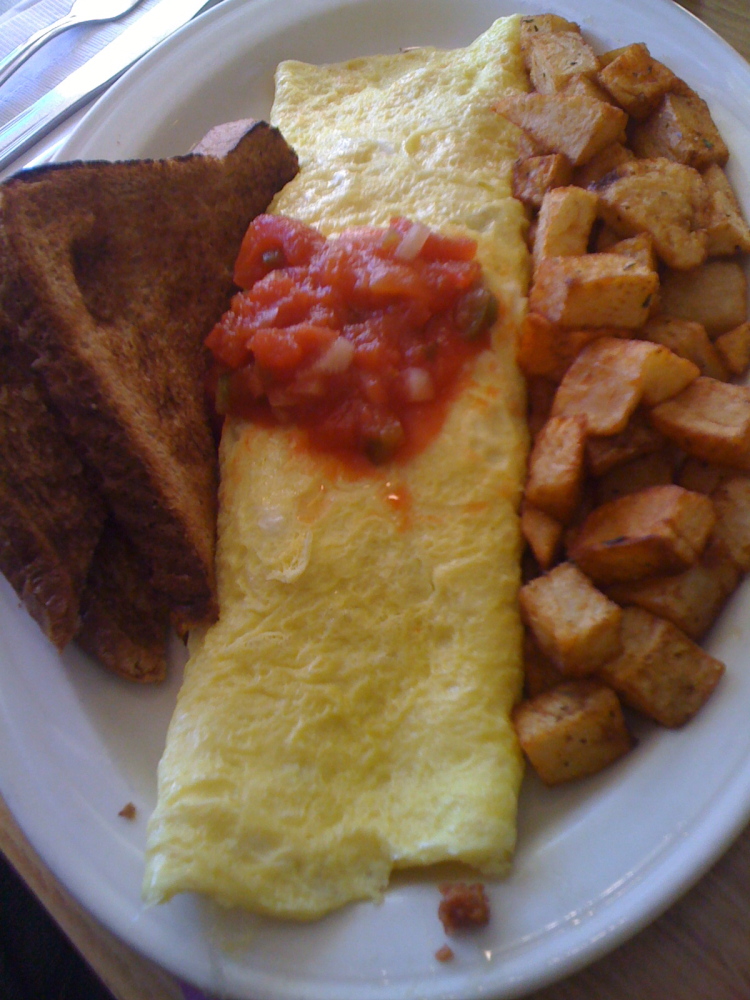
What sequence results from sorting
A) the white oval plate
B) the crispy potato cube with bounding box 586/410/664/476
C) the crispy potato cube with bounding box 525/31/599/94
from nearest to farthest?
the white oval plate → the crispy potato cube with bounding box 586/410/664/476 → the crispy potato cube with bounding box 525/31/599/94

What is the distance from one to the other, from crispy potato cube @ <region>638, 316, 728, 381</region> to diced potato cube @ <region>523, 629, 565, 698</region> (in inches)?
32.2

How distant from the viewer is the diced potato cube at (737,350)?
1758 millimetres

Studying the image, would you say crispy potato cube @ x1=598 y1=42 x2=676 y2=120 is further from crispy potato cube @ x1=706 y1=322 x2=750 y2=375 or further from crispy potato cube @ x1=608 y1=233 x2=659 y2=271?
crispy potato cube @ x1=706 y1=322 x2=750 y2=375

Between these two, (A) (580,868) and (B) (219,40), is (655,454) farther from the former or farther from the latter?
(B) (219,40)

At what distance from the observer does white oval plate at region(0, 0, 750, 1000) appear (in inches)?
49.1

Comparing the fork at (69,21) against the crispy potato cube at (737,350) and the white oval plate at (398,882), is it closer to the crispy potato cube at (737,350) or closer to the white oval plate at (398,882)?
the white oval plate at (398,882)

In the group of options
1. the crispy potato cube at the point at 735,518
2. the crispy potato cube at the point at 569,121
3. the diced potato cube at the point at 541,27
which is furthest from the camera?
the diced potato cube at the point at 541,27

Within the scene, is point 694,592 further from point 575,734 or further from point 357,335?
point 357,335

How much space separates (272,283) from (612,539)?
3.87 ft

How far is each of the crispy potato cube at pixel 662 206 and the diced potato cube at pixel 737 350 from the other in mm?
223

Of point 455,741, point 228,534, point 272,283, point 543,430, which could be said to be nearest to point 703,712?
point 455,741

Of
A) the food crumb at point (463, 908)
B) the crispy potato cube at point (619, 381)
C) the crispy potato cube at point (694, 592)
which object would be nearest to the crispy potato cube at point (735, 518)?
the crispy potato cube at point (694, 592)

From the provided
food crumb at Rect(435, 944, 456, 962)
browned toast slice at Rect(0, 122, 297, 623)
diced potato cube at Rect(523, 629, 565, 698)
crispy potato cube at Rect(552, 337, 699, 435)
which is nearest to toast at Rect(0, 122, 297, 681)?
browned toast slice at Rect(0, 122, 297, 623)

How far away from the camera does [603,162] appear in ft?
6.73
